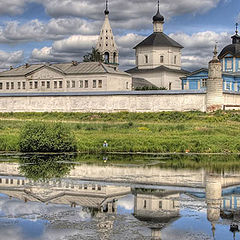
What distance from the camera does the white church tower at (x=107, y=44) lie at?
5162 centimetres

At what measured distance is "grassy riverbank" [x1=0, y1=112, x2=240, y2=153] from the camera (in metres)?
21.7

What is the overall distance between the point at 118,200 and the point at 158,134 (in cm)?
1375

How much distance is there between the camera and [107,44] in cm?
5169

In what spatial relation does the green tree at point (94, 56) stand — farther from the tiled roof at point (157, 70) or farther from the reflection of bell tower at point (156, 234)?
the reflection of bell tower at point (156, 234)

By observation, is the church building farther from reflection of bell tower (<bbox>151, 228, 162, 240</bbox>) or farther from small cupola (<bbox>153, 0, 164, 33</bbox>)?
reflection of bell tower (<bbox>151, 228, 162, 240</bbox>)

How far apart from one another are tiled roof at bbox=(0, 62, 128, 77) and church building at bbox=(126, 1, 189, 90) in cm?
607

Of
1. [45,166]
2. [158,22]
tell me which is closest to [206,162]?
[45,166]

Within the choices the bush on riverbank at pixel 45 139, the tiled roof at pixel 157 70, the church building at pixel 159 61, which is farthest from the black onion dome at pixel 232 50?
the bush on riverbank at pixel 45 139

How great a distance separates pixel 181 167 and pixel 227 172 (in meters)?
1.70

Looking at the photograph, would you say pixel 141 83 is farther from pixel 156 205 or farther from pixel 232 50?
pixel 156 205

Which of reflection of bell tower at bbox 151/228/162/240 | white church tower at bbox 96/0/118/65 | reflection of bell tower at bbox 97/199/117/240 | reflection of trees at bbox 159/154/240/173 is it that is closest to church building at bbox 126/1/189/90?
white church tower at bbox 96/0/118/65

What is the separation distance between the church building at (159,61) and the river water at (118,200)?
3250 cm

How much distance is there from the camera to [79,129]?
1101 inches

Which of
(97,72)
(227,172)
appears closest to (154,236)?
(227,172)
